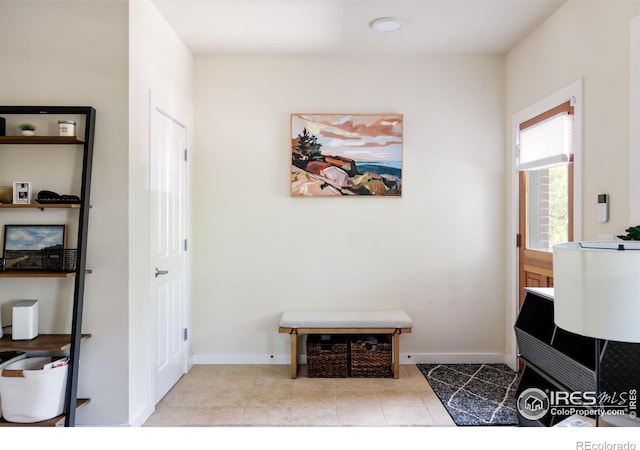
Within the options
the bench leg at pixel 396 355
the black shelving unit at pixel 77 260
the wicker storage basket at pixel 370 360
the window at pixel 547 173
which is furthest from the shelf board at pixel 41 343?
the window at pixel 547 173

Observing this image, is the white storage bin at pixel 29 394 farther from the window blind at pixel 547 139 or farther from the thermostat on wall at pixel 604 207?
the window blind at pixel 547 139

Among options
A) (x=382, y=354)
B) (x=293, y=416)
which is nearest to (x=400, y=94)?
(x=382, y=354)

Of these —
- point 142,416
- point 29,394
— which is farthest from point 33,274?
point 142,416

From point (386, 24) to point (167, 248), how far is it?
7.64 ft

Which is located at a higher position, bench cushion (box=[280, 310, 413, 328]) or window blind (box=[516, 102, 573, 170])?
window blind (box=[516, 102, 573, 170])

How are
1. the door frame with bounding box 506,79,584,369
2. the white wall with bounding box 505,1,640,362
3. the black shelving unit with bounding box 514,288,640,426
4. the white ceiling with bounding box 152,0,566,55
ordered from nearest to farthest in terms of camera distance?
1. the black shelving unit with bounding box 514,288,640,426
2. the white wall with bounding box 505,1,640,362
3. the door frame with bounding box 506,79,584,369
4. the white ceiling with bounding box 152,0,566,55

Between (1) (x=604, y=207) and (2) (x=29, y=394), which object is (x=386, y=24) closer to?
(1) (x=604, y=207)

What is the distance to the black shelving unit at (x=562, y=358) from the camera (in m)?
1.65

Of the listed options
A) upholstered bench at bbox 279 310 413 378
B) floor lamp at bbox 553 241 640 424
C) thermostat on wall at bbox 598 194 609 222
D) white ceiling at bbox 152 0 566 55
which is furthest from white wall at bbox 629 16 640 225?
upholstered bench at bbox 279 310 413 378

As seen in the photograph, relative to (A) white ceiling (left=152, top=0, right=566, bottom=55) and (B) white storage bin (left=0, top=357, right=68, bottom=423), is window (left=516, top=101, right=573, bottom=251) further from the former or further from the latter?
(B) white storage bin (left=0, top=357, right=68, bottom=423)

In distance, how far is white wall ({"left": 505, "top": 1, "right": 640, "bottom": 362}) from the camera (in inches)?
87.2

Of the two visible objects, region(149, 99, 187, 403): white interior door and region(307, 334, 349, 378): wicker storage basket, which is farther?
region(307, 334, 349, 378): wicker storage basket

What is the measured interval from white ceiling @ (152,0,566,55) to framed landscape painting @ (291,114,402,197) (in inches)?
23.4

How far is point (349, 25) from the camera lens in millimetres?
3123
